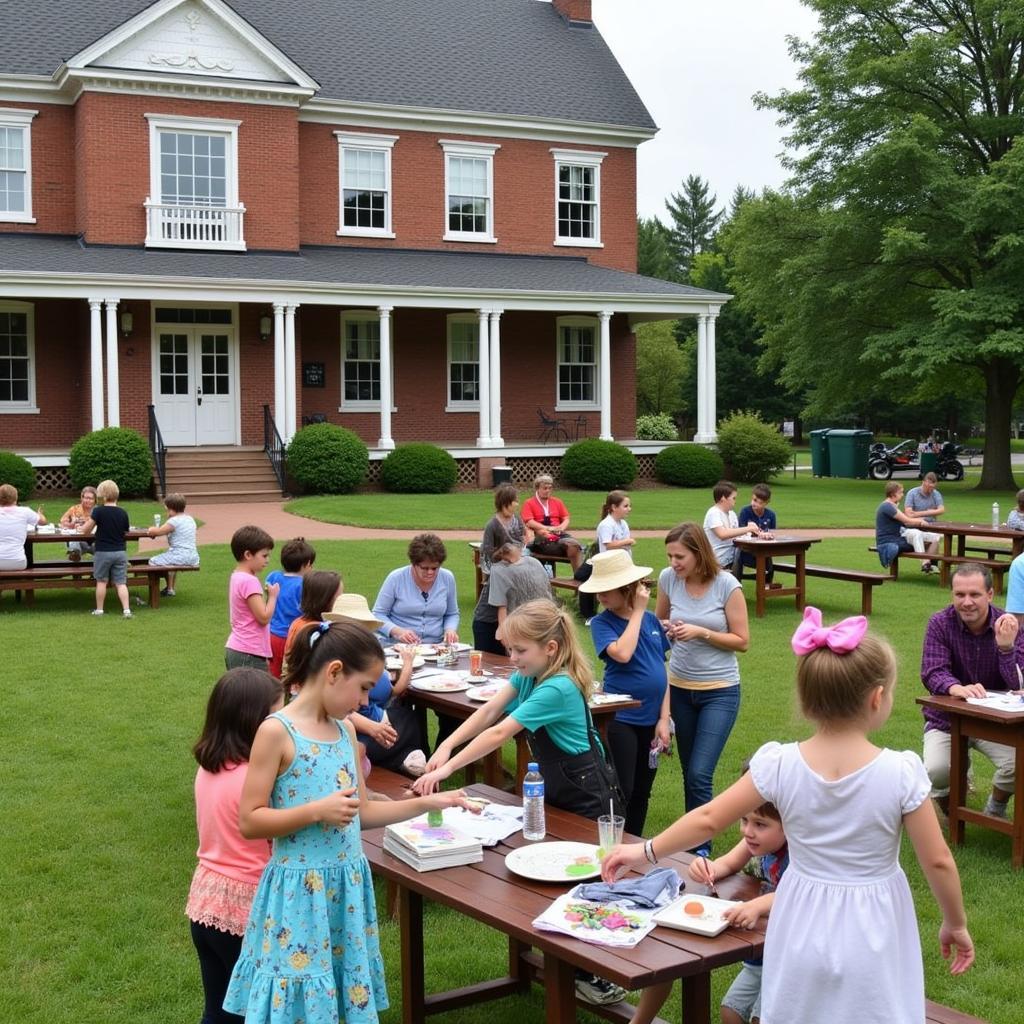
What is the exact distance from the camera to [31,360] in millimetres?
28344

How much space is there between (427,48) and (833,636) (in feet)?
107

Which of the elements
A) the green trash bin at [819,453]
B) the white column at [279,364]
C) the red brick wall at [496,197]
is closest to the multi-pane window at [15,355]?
the white column at [279,364]

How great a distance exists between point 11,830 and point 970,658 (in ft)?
17.7

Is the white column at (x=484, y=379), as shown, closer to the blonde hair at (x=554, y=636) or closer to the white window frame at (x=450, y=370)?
the white window frame at (x=450, y=370)

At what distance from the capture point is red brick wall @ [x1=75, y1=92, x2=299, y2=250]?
2759 centimetres

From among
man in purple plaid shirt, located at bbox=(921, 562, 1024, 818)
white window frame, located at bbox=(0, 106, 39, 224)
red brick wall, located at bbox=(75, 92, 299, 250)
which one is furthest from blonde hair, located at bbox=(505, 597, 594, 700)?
white window frame, located at bbox=(0, 106, 39, 224)

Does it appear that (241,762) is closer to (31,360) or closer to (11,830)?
(11,830)

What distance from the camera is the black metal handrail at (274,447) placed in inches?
1067

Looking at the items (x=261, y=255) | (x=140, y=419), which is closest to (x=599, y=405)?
(x=261, y=255)

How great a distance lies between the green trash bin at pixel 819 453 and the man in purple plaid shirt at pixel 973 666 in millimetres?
35398

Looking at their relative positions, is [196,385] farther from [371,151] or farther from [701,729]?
[701,729]

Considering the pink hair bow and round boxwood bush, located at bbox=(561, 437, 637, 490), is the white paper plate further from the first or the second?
round boxwood bush, located at bbox=(561, 437, 637, 490)

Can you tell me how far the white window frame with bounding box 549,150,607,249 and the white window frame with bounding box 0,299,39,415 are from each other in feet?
42.3

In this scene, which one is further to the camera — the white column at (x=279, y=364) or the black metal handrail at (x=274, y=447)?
the white column at (x=279, y=364)
